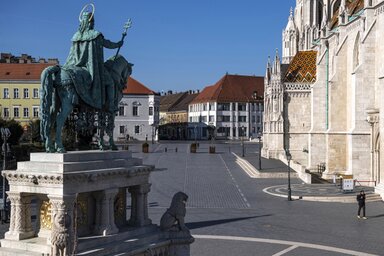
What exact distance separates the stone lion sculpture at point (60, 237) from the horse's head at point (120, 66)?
5.28 meters

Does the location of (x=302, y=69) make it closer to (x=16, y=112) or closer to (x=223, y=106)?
(x=16, y=112)

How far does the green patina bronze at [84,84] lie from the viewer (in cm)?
1407

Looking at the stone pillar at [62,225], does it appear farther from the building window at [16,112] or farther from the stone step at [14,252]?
the building window at [16,112]

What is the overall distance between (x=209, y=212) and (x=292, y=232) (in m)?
5.69

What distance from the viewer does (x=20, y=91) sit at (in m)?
80.4

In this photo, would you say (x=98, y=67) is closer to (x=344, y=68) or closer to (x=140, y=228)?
(x=140, y=228)

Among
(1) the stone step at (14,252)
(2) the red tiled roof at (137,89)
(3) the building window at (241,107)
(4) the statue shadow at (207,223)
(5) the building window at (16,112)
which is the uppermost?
(2) the red tiled roof at (137,89)

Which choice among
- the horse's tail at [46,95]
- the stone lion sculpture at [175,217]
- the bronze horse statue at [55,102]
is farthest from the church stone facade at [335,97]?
the horse's tail at [46,95]

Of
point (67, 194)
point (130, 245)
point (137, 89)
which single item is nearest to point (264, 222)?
point (130, 245)

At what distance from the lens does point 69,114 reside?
14484 mm

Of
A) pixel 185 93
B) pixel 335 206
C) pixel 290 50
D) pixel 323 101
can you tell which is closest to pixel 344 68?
pixel 323 101

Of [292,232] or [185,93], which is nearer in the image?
[292,232]

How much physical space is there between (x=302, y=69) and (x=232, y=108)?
207ft

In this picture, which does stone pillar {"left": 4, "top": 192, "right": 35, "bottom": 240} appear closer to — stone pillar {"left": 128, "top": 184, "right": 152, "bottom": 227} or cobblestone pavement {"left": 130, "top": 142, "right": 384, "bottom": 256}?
stone pillar {"left": 128, "top": 184, "right": 152, "bottom": 227}
